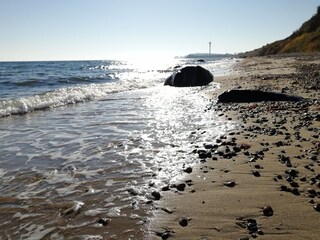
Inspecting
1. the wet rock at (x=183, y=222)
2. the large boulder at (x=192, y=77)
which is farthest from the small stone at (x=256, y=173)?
the large boulder at (x=192, y=77)

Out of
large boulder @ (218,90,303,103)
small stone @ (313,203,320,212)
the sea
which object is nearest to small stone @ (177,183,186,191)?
the sea

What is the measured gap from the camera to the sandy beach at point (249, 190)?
368 cm

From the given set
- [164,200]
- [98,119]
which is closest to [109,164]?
[164,200]

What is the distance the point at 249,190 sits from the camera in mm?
4703

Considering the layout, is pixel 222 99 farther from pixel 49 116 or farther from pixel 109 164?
pixel 109 164

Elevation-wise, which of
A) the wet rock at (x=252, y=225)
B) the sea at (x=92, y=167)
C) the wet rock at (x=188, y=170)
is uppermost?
the wet rock at (x=252, y=225)

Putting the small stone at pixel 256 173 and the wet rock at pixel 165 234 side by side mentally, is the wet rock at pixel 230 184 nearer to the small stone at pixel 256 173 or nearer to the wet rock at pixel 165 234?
the small stone at pixel 256 173

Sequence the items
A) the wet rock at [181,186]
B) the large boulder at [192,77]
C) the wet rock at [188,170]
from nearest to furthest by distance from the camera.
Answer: the wet rock at [181,186] < the wet rock at [188,170] < the large boulder at [192,77]

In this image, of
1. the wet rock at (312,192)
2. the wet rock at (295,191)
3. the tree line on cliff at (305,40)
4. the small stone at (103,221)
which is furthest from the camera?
the tree line on cliff at (305,40)

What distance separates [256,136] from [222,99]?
5.80 metres

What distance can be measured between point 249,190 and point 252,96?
835 centimetres

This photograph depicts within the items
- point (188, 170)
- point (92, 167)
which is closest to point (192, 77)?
point (92, 167)

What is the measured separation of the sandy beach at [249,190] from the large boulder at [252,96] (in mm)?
3964

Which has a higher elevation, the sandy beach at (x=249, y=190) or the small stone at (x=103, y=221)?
the sandy beach at (x=249, y=190)
